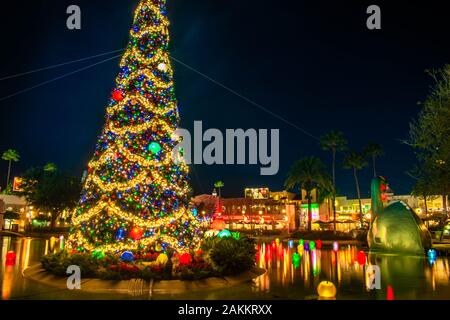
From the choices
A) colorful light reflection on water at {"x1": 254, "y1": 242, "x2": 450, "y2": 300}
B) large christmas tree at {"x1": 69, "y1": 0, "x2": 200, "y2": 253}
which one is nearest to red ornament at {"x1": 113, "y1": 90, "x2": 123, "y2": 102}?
large christmas tree at {"x1": 69, "y1": 0, "x2": 200, "y2": 253}

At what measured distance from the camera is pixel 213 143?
19.2 meters

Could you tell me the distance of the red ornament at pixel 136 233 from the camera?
1376cm

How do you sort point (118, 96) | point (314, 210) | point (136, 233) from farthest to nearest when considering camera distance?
Answer: point (314, 210) → point (118, 96) → point (136, 233)

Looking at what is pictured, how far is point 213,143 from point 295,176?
2868cm

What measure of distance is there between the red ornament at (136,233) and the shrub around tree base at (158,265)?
0.77m

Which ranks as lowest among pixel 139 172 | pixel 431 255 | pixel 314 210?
pixel 431 255

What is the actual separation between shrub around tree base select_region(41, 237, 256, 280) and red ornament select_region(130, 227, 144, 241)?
2.53ft

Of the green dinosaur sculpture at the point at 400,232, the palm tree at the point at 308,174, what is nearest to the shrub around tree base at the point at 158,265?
the green dinosaur sculpture at the point at 400,232

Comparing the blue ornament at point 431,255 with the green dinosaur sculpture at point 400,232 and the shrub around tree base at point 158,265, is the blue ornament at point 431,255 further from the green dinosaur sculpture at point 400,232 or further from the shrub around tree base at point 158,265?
the shrub around tree base at point 158,265

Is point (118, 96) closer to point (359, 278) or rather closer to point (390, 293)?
point (359, 278)

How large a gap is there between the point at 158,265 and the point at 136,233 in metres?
2.58

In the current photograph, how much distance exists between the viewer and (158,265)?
11.6 m

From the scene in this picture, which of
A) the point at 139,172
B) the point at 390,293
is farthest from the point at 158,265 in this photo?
the point at 390,293
